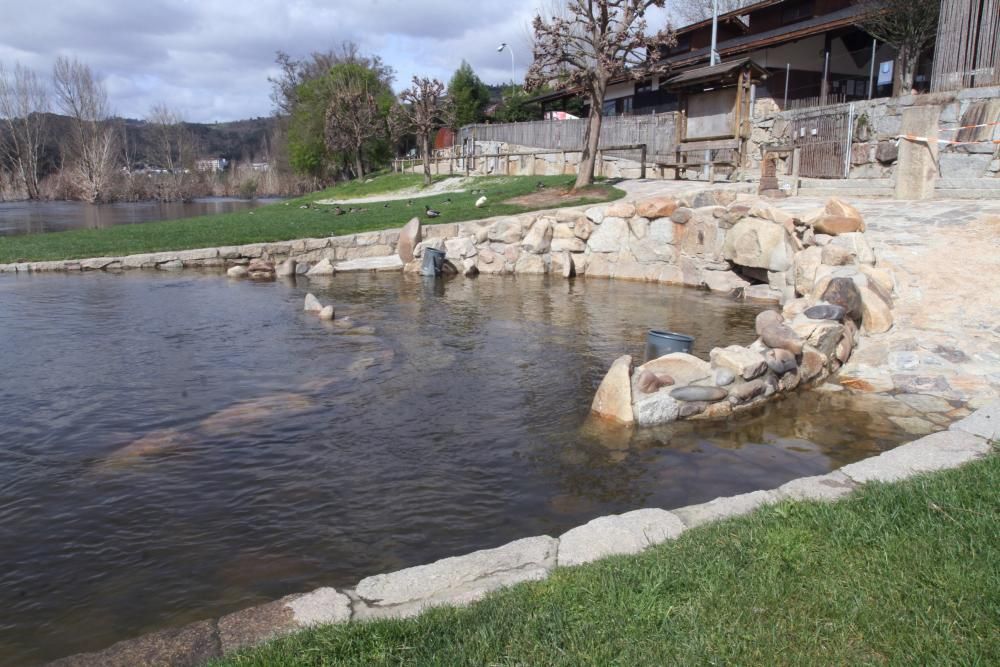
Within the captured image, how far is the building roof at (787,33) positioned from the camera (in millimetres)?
25344

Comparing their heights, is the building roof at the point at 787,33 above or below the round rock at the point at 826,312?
above

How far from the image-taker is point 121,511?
16.1 ft

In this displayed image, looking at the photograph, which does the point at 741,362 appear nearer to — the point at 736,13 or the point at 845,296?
the point at 845,296

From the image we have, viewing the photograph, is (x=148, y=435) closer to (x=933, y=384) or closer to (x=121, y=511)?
(x=121, y=511)

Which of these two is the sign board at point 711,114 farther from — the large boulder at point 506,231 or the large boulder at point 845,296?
the large boulder at point 845,296

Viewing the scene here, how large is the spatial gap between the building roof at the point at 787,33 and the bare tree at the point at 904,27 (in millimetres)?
881

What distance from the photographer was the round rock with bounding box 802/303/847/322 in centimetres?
791

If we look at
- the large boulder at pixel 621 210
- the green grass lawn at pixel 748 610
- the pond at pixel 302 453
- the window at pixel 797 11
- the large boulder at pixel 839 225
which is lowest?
the pond at pixel 302 453

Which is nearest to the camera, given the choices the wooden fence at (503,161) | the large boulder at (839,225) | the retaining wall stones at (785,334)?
the retaining wall stones at (785,334)

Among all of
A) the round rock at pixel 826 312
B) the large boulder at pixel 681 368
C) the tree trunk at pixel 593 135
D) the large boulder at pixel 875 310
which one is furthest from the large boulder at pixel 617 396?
the tree trunk at pixel 593 135

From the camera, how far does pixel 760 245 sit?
12.1 metres

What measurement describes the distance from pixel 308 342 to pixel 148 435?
3361 mm

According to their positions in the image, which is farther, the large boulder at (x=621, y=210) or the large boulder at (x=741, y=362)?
the large boulder at (x=621, y=210)

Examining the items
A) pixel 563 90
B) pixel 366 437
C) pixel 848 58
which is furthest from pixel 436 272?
pixel 563 90
